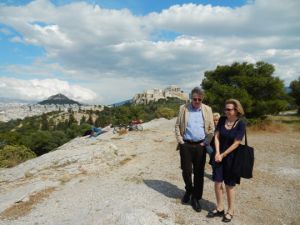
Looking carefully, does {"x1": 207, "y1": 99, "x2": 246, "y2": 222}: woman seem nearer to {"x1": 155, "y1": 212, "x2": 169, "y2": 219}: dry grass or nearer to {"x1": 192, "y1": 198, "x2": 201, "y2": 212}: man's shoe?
{"x1": 192, "y1": 198, "x2": 201, "y2": 212}: man's shoe

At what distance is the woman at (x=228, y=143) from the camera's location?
17.8 feet

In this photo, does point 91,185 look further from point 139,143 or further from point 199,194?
point 139,143

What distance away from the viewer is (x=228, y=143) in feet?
18.2

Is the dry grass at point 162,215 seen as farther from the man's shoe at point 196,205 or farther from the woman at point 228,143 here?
the woman at point 228,143

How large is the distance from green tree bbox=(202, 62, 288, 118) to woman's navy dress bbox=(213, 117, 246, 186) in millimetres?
14290

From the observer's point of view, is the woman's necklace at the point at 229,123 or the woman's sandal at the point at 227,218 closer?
the woman's necklace at the point at 229,123

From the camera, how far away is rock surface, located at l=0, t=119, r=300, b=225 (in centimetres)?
621

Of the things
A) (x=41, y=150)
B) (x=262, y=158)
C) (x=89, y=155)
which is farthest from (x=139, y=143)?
(x=41, y=150)

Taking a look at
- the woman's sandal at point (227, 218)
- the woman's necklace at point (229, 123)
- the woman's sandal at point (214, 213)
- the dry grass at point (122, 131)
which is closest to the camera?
the woman's necklace at point (229, 123)

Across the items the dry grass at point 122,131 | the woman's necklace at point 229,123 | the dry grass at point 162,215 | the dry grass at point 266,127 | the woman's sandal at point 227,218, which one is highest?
the woman's necklace at point 229,123

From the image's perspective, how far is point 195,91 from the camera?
19.6ft

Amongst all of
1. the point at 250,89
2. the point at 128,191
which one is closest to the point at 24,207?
the point at 128,191

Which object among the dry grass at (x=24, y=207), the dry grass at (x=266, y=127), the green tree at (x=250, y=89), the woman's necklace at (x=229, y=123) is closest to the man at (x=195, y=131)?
the woman's necklace at (x=229, y=123)

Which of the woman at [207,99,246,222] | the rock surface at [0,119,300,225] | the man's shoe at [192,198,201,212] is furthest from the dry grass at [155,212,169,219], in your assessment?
the woman at [207,99,246,222]
